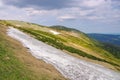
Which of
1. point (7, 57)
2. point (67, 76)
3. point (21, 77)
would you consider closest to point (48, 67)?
point (67, 76)

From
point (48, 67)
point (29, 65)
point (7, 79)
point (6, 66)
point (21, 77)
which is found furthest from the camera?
point (48, 67)

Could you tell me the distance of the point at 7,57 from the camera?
43656 millimetres

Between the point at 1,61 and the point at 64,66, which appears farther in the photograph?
the point at 64,66

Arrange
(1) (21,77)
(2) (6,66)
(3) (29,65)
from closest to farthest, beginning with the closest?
(1) (21,77) < (2) (6,66) < (3) (29,65)

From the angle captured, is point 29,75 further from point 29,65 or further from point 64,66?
point 64,66

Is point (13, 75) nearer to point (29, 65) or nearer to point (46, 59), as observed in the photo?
point (29, 65)

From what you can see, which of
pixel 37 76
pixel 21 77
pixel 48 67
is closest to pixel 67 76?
pixel 48 67

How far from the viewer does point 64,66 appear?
51500 mm

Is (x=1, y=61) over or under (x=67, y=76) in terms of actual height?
over

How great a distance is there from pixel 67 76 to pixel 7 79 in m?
13.3

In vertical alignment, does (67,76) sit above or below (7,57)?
below

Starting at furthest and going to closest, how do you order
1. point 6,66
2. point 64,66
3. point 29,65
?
1. point 64,66
2. point 29,65
3. point 6,66

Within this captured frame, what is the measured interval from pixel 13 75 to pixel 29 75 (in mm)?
2814

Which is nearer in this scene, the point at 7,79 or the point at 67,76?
the point at 7,79
